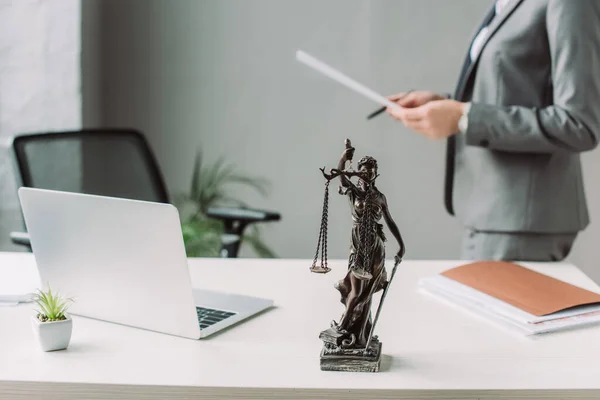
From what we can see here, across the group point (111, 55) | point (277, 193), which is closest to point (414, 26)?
point (277, 193)

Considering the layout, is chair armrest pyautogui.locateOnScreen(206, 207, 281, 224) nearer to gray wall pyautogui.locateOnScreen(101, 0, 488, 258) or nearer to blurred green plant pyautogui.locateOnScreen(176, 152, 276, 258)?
blurred green plant pyautogui.locateOnScreen(176, 152, 276, 258)

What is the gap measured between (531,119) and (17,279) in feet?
3.71

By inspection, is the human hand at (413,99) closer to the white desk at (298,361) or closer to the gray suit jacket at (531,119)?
the gray suit jacket at (531,119)

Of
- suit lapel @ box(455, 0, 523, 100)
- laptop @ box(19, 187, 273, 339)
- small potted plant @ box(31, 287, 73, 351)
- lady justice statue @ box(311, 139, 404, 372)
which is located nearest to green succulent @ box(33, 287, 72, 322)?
small potted plant @ box(31, 287, 73, 351)

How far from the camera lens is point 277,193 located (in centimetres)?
319

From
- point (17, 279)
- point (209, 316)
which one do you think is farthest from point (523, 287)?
point (17, 279)

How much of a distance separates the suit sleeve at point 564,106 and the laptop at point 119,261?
2.40 feet

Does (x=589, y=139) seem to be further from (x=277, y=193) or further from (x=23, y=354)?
(x=277, y=193)

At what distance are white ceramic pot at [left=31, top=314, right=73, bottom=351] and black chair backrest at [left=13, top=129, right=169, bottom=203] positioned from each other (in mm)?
1058

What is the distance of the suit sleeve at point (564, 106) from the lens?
170 cm

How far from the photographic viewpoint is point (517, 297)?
1378 millimetres

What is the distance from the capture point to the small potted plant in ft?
3.80

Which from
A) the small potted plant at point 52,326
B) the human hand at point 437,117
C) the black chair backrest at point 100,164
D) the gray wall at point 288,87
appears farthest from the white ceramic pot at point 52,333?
the gray wall at point 288,87

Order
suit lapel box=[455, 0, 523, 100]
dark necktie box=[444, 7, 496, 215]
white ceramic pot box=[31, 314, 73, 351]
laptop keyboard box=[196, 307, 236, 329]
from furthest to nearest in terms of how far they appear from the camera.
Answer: dark necktie box=[444, 7, 496, 215]
suit lapel box=[455, 0, 523, 100]
laptop keyboard box=[196, 307, 236, 329]
white ceramic pot box=[31, 314, 73, 351]
